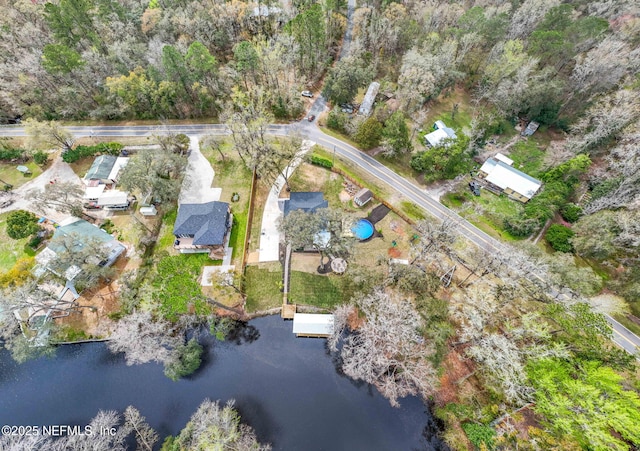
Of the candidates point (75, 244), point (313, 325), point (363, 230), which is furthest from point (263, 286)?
point (75, 244)

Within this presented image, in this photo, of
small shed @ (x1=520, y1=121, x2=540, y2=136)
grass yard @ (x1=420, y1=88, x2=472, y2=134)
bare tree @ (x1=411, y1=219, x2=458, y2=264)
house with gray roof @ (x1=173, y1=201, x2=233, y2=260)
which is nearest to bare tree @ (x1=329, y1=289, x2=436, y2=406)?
bare tree @ (x1=411, y1=219, x2=458, y2=264)

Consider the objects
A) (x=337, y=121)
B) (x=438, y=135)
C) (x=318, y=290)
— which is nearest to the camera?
(x=318, y=290)

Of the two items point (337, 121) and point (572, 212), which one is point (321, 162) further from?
point (572, 212)

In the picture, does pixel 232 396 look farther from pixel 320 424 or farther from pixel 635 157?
pixel 635 157

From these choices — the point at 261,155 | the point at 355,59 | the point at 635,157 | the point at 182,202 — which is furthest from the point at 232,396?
the point at 635,157

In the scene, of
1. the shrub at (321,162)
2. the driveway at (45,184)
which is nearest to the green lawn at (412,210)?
the shrub at (321,162)

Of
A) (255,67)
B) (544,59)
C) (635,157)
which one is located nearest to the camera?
(635,157)
